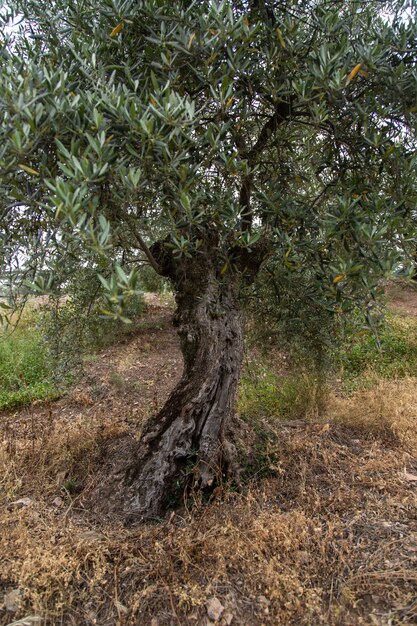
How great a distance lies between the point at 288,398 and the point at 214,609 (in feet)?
9.89

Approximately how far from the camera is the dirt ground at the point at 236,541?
2486mm

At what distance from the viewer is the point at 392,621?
2.34 metres

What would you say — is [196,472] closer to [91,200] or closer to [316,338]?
→ [316,338]

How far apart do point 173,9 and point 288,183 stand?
4.32ft

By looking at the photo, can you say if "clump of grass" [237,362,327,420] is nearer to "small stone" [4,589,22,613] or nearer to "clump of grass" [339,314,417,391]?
"clump of grass" [339,314,417,391]

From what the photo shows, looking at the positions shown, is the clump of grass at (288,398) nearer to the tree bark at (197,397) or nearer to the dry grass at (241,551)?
the dry grass at (241,551)

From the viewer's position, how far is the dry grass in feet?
8.14

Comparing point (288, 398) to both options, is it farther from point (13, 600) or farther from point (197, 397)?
point (13, 600)

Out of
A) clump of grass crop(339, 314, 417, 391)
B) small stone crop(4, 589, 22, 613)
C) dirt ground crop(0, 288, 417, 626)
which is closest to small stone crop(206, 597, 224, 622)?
dirt ground crop(0, 288, 417, 626)

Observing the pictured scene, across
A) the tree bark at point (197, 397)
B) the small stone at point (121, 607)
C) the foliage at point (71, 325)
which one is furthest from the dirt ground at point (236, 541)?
the foliage at point (71, 325)

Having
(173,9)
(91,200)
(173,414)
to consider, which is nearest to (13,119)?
(91,200)

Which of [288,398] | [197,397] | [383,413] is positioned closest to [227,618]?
[197,397]

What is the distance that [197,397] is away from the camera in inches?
139

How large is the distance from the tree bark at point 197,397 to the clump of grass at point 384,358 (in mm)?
2839
